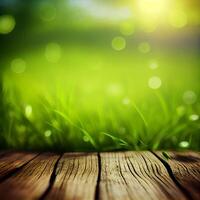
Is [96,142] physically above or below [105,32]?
below

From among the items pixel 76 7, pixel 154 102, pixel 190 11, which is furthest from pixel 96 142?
pixel 190 11

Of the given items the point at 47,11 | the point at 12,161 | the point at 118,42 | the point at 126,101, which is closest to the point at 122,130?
the point at 126,101

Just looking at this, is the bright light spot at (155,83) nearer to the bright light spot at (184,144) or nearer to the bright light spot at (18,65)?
the bright light spot at (184,144)

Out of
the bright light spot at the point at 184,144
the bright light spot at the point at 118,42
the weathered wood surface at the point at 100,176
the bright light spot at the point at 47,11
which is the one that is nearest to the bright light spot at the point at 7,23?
the bright light spot at the point at 47,11

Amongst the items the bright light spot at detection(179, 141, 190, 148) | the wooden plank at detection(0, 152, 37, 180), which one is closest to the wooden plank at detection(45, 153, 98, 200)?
the wooden plank at detection(0, 152, 37, 180)

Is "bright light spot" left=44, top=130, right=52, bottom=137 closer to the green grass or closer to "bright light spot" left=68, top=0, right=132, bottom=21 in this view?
the green grass

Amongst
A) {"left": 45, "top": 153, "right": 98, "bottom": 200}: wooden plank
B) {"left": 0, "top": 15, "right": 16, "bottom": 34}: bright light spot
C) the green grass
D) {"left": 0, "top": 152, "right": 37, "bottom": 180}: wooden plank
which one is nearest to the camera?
{"left": 45, "top": 153, "right": 98, "bottom": 200}: wooden plank

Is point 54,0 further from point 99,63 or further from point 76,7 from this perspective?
point 99,63
